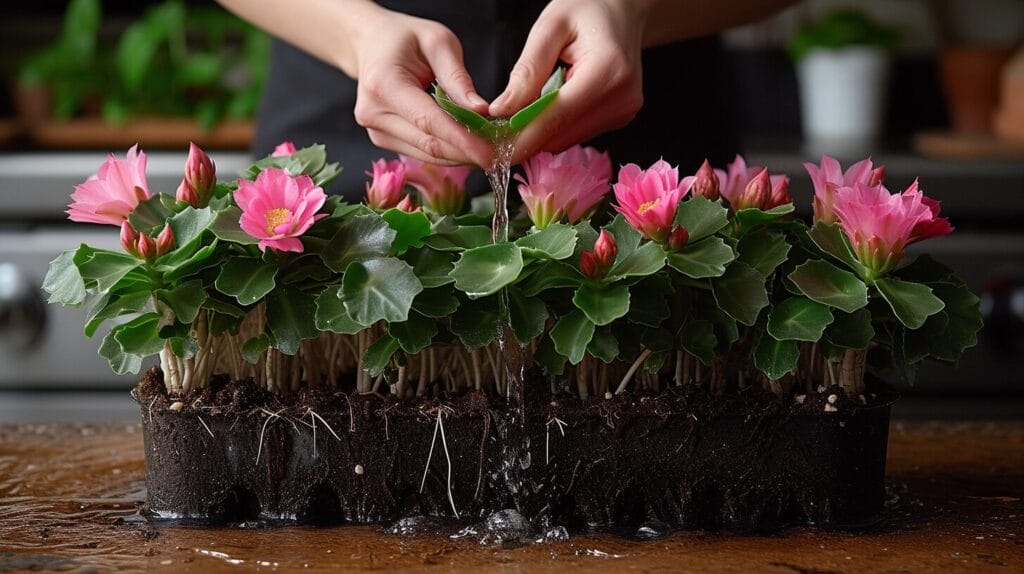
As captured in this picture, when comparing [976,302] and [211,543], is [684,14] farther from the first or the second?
[211,543]

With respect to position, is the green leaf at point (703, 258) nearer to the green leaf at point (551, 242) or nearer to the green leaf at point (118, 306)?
the green leaf at point (551, 242)

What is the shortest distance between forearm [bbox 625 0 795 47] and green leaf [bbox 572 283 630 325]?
1.10 ft

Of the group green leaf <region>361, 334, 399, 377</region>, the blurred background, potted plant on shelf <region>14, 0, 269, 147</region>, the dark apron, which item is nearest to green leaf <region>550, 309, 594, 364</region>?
green leaf <region>361, 334, 399, 377</region>

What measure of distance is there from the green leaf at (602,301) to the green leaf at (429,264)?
3.5 inches

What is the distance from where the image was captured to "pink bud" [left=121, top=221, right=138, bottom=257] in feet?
2.42

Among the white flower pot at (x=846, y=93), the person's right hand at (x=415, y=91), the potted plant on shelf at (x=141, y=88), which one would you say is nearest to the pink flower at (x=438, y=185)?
the person's right hand at (x=415, y=91)

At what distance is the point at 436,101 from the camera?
0.85m

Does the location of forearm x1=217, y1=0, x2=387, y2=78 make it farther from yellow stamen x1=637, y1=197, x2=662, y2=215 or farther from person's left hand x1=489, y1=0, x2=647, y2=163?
yellow stamen x1=637, y1=197, x2=662, y2=215

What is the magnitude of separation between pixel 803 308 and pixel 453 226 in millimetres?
243

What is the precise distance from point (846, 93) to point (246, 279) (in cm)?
172

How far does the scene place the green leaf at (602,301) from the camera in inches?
28.2

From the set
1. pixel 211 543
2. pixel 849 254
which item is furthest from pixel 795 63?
pixel 211 543

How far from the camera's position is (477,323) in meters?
0.76

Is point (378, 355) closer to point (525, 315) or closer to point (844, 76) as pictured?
point (525, 315)
